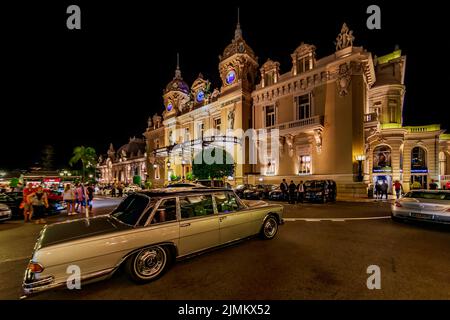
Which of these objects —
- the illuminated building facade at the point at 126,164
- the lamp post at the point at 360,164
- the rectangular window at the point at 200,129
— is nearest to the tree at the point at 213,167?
the rectangular window at the point at 200,129

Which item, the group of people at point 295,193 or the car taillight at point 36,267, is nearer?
the car taillight at point 36,267

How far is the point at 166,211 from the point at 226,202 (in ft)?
5.38

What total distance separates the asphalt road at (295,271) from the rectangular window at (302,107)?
16.0 metres

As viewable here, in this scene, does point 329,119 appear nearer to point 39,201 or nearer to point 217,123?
point 217,123

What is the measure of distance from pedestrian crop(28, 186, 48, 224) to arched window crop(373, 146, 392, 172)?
27.6m

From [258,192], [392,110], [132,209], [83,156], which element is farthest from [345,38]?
[83,156]

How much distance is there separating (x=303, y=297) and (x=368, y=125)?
2001 centimetres

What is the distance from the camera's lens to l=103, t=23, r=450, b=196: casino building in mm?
17781

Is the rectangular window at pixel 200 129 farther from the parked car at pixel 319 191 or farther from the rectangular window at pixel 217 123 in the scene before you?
the parked car at pixel 319 191

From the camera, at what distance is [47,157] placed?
47.4 m

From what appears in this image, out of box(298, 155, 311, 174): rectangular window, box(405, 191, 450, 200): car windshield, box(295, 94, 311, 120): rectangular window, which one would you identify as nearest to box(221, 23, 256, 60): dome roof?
box(295, 94, 311, 120): rectangular window

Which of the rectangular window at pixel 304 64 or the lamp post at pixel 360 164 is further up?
the rectangular window at pixel 304 64

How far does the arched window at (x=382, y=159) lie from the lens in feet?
69.4
